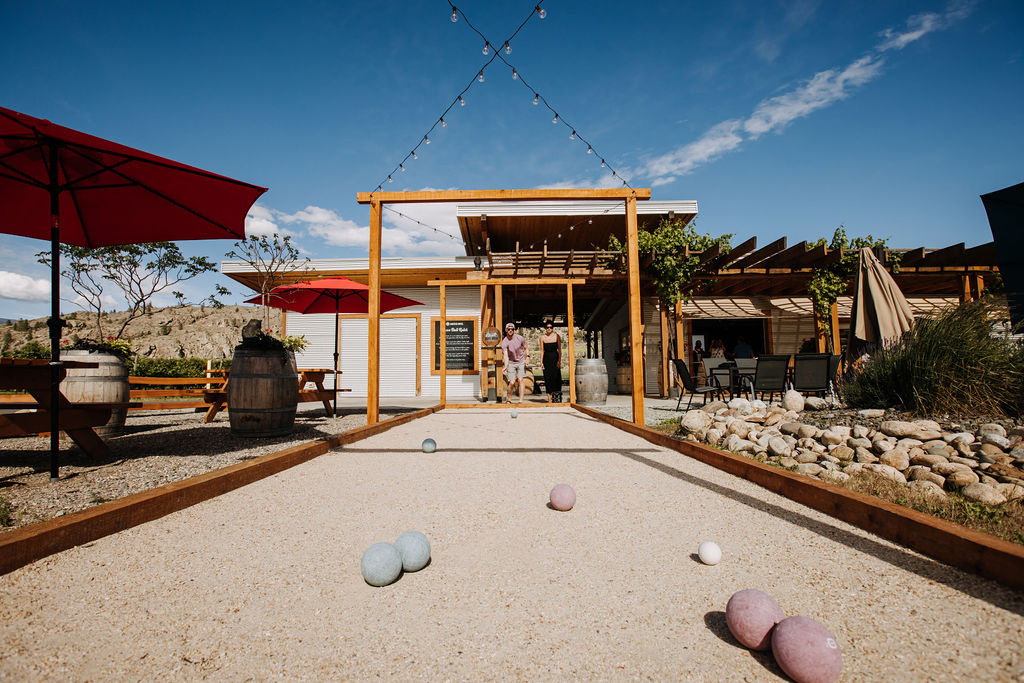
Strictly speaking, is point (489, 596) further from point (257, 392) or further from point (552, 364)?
point (552, 364)

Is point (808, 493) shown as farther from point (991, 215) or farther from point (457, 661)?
point (991, 215)

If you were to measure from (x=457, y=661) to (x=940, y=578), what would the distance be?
5.31 feet

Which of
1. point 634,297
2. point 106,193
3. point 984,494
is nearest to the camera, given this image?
point 984,494

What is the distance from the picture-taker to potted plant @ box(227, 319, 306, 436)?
444 centimetres

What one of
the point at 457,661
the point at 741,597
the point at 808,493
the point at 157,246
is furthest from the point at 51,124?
the point at 157,246

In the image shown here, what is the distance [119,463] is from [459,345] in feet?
31.1

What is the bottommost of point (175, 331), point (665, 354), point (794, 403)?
point (794, 403)

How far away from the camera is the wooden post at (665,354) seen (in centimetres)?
1082

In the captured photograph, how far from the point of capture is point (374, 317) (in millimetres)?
5605

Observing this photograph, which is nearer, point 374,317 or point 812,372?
point 374,317

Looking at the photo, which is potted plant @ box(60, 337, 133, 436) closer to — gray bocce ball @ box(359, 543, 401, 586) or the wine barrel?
gray bocce ball @ box(359, 543, 401, 586)

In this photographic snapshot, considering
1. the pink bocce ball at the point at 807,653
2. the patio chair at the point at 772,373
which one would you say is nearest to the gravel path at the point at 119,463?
the pink bocce ball at the point at 807,653

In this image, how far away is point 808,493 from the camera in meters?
2.30

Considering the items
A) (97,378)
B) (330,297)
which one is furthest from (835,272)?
(97,378)
